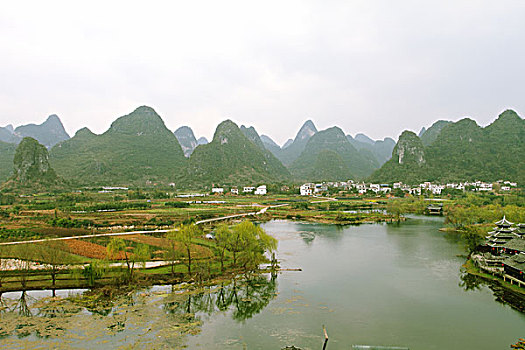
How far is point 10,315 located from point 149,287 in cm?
582

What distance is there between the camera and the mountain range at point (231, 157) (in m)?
90.8

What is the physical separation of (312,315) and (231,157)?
4087 inches

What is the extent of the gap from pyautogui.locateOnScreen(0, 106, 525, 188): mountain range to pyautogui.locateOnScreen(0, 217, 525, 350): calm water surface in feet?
240

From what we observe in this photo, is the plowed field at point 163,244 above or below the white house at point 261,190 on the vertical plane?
below

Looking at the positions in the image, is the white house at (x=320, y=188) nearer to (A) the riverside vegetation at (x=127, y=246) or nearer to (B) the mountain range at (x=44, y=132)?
(A) the riverside vegetation at (x=127, y=246)

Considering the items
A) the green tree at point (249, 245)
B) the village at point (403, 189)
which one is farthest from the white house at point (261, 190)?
the green tree at point (249, 245)

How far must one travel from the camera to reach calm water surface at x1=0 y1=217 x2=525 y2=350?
12.5 m

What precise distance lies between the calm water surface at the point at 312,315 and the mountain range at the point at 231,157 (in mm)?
73212

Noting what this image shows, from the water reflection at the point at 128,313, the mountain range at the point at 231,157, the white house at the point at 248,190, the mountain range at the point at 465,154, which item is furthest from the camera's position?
the mountain range at the point at 231,157

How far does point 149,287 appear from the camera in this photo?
17547 millimetres

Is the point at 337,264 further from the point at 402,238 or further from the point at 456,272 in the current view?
the point at 402,238

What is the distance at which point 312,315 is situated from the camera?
14805 mm

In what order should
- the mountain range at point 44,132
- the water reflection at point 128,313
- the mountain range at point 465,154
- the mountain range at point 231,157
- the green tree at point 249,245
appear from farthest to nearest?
the mountain range at point 44,132, the mountain range at point 231,157, the mountain range at point 465,154, the green tree at point 249,245, the water reflection at point 128,313

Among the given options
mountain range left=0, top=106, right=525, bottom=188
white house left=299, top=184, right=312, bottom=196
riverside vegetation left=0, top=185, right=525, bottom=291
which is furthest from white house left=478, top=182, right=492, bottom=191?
white house left=299, top=184, right=312, bottom=196
